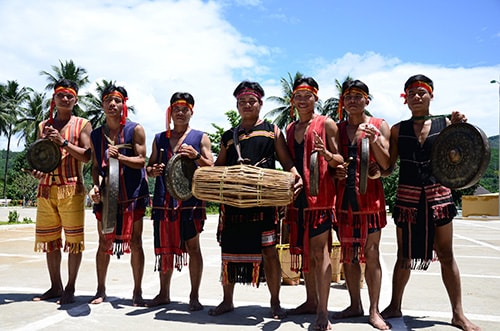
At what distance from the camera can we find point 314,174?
3.65 m

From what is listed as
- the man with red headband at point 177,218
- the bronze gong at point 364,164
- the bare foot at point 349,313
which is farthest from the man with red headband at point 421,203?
the man with red headband at point 177,218

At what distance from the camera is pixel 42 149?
4.78m

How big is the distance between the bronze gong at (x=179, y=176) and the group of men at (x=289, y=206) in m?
0.10

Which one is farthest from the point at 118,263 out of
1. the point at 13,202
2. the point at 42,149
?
the point at 13,202

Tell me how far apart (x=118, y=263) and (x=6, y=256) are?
2254 mm

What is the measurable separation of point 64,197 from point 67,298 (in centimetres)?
108

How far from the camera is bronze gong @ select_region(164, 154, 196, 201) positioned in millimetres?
4262

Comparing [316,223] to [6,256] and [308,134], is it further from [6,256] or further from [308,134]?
[6,256]

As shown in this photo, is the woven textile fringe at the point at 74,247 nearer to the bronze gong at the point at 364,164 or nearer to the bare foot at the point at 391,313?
the bronze gong at the point at 364,164

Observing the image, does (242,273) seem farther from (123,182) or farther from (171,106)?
(171,106)

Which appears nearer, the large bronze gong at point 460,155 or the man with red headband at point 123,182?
the large bronze gong at point 460,155

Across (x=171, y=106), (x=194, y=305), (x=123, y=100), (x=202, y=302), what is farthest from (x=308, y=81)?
(x=202, y=302)

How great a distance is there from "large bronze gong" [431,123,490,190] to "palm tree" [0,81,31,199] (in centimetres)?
4624

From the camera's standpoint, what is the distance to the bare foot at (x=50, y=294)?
15.7 ft
